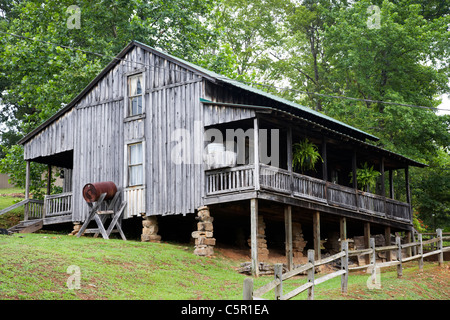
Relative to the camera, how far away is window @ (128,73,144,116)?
26109 millimetres

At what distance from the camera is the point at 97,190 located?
25.3 metres

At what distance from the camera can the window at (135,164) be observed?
2539 cm

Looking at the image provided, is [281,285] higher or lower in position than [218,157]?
lower

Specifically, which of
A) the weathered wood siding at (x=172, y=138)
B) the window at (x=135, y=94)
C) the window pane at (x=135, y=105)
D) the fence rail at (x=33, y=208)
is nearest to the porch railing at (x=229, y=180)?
the weathered wood siding at (x=172, y=138)

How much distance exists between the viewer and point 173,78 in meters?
25.0

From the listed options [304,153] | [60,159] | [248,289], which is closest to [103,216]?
[60,159]

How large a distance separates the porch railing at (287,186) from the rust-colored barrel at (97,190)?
4793 millimetres

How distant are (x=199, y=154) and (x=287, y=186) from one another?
139 inches

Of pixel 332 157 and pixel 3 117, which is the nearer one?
pixel 332 157

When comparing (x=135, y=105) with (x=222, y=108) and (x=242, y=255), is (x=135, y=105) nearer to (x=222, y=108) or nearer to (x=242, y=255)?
(x=222, y=108)

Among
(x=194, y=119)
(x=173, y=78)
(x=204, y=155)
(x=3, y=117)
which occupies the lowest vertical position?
(x=204, y=155)

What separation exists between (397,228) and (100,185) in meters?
14.9
